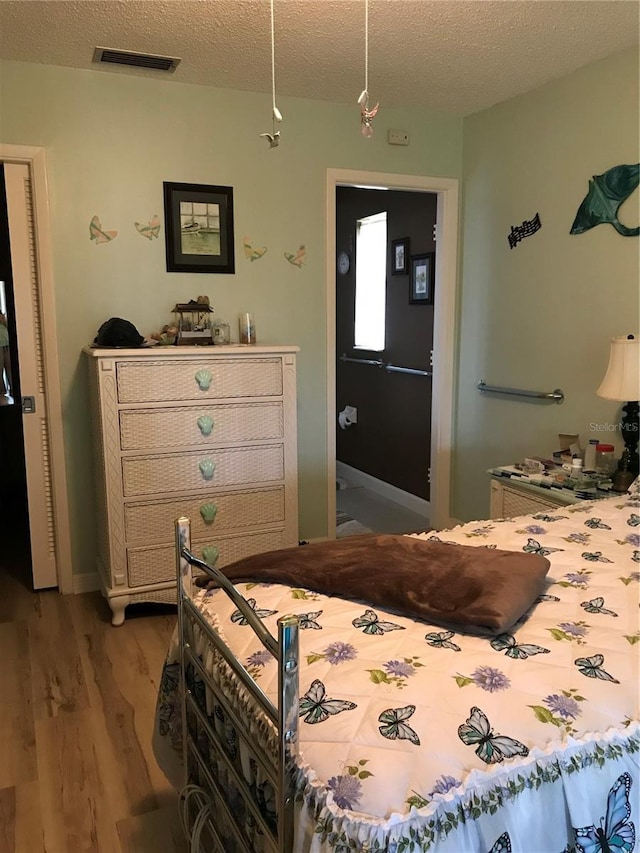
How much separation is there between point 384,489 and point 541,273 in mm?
2346

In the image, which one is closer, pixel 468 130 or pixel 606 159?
pixel 606 159

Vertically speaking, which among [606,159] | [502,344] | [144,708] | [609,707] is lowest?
[144,708]

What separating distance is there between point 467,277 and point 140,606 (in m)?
→ 2.65

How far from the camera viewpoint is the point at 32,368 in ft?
11.3

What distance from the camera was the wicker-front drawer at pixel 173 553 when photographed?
3.20m

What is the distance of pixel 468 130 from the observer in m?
4.05

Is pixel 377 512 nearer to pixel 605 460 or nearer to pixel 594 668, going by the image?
pixel 605 460

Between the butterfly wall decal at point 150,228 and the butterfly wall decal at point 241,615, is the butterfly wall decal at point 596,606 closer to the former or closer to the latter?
the butterfly wall decal at point 241,615

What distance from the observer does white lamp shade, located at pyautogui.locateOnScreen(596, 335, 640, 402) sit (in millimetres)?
2797

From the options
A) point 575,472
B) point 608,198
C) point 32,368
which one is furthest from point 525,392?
point 32,368

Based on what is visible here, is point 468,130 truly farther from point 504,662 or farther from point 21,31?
point 504,662

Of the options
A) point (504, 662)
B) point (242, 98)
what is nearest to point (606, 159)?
point (242, 98)

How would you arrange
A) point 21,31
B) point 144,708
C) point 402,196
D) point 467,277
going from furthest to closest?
point 402,196 < point 467,277 < point 21,31 < point 144,708

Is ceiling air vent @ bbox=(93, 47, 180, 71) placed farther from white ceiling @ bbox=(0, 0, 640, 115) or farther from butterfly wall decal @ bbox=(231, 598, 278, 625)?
butterfly wall decal @ bbox=(231, 598, 278, 625)
